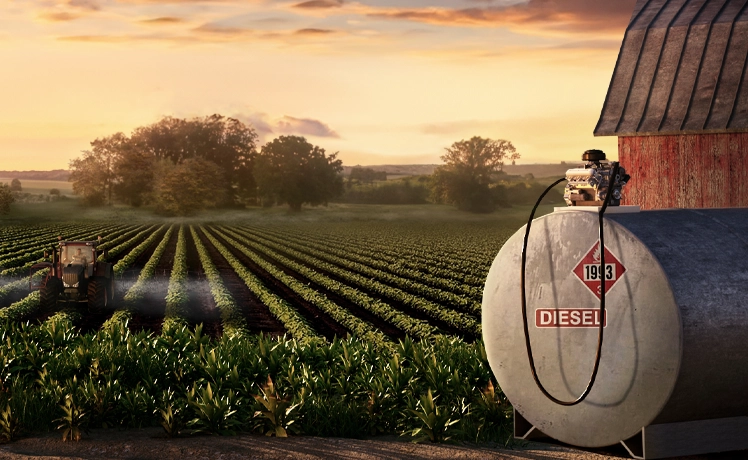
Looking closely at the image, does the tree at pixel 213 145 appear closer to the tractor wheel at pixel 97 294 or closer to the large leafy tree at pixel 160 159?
the large leafy tree at pixel 160 159

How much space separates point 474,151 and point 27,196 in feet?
171

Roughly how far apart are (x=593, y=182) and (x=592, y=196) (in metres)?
0.18

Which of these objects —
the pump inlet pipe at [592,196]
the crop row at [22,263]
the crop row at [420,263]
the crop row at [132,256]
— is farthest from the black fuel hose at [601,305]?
the crop row at [132,256]

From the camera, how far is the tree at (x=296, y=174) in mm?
92250

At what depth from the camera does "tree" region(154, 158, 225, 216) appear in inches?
3189

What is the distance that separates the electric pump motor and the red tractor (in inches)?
753

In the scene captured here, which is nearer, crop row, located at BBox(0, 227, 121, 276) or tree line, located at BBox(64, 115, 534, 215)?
crop row, located at BBox(0, 227, 121, 276)

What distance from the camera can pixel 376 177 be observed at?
375ft

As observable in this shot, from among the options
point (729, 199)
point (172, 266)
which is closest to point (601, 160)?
point (729, 199)

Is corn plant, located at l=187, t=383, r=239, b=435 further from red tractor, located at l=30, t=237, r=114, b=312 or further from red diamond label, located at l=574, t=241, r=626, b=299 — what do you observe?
red tractor, located at l=30, t=237, r=114, b=312

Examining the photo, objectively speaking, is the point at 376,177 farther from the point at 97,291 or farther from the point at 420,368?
the point at 420,368

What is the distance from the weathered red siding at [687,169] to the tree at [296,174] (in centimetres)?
7462

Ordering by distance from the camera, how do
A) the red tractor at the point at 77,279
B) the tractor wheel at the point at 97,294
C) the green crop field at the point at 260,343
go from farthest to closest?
the red tractor at the point at 77,279 → the tractor wheel at the point at 97,294 → the green crop field at the point at 260,343

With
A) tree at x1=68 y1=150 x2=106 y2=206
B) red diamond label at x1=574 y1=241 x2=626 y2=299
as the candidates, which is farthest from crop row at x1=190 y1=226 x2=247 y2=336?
tree at x1=68 y1=150 x2=106 y2=206
